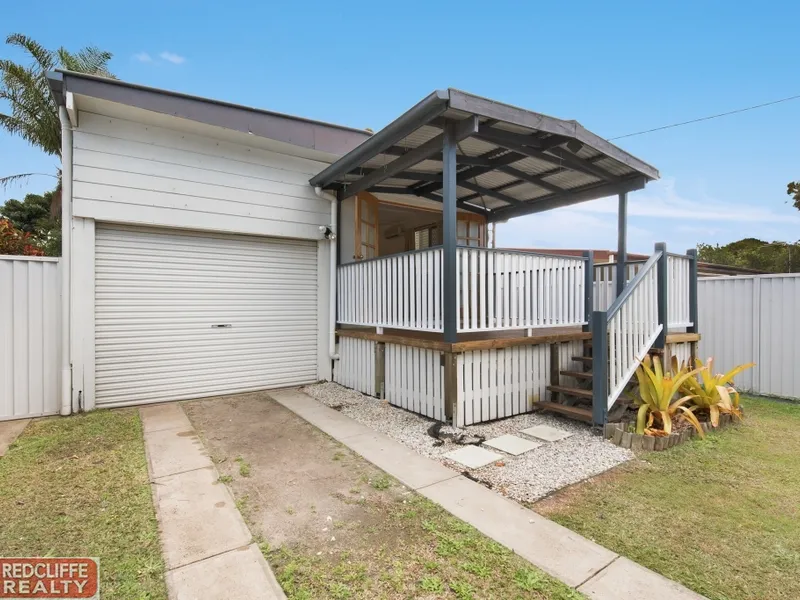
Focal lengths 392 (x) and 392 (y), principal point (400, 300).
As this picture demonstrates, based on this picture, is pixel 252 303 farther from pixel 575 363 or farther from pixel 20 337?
pixel 575 363

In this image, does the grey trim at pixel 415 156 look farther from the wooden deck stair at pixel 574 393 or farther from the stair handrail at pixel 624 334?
the wooden deck stair at pixel 574 393

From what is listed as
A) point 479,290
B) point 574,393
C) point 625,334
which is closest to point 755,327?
point 625,334

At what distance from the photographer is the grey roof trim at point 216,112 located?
4570 mm

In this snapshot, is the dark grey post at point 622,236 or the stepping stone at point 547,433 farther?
the dark grey post at point 622,236

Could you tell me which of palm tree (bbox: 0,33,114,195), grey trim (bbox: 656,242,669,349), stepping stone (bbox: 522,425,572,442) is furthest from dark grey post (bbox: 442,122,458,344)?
palm tree (bbox: 0,33,114,195)

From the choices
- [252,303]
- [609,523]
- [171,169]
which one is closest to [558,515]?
[609,523]

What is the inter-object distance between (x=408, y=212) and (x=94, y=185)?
516 cm

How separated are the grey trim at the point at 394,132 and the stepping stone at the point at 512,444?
326 centimetres

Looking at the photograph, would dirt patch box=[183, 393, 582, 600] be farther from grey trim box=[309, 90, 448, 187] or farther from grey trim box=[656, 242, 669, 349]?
grey trim box=[656, 242, 669, 349]

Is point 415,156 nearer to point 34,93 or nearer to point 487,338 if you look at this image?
point 487,338

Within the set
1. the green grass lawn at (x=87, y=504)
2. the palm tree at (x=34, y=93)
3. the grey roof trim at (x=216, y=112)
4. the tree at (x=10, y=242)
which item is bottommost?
the green grass lawn at (x=87, y=504)

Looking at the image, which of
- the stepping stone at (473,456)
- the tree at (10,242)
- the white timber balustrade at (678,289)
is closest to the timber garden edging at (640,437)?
the stepping stone at (473,456)

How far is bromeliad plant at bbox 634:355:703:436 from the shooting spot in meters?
3.89

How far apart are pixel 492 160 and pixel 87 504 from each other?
18.7ft
